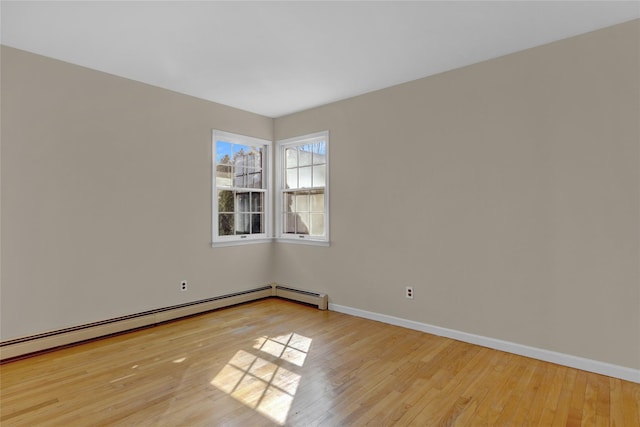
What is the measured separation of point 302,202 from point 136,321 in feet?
8.12

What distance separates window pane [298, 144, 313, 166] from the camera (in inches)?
184

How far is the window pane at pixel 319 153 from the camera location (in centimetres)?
446

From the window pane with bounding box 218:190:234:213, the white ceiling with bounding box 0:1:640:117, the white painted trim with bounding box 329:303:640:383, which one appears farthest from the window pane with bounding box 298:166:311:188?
the white painted trim with bounding box 329:303:640:383

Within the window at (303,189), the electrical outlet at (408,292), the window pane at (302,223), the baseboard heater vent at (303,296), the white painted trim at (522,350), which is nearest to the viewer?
the white painted trim at (522,350)

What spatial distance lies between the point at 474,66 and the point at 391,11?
125 centimetres

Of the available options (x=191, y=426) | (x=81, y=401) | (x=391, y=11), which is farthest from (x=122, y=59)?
(x=191, y=426)

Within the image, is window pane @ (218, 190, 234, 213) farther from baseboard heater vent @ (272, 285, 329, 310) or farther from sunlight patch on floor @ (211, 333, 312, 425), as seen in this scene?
sunlight patch on floor @ (211, 333, 312, 425)

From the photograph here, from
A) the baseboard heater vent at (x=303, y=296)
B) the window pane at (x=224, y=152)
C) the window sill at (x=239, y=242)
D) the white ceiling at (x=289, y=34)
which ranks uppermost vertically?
the white ceiling at (x=289, y=34)

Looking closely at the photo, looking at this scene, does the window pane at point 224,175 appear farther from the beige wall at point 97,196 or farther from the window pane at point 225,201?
the beige wall at point 97,196

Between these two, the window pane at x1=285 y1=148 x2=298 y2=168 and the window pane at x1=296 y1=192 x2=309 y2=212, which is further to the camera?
the window pane at x1=285 y1=148 x2=298 y2=168

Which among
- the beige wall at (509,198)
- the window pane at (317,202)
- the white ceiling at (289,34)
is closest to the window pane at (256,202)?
the window pane at (317,202)

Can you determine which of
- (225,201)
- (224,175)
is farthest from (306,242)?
(224,175)

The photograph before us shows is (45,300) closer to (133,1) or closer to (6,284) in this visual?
(6,284)

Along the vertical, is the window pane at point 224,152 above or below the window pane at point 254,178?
above
